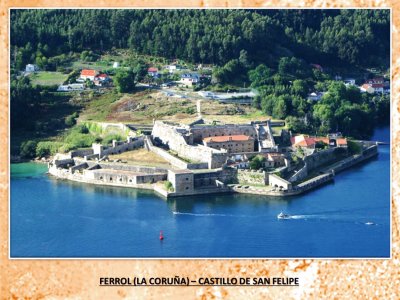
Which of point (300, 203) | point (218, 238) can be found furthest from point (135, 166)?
point (218, 238)

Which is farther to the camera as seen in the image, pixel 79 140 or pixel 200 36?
pixel 200 36

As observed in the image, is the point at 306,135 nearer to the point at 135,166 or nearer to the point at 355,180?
the point at 355,180

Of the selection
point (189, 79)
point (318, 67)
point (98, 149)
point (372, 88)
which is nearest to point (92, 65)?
point (189, 79)

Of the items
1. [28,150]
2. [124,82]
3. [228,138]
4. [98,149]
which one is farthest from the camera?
[124,82]

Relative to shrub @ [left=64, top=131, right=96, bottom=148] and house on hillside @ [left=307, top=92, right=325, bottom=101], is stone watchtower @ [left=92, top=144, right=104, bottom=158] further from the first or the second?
house on hillside @ [left=307, top=92, right=325, bottom=101]

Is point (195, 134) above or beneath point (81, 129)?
beneath

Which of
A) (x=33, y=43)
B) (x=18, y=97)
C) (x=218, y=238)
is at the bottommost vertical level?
(x=218, y=238)

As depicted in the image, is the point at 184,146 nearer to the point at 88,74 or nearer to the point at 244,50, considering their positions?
the point at 88,74
